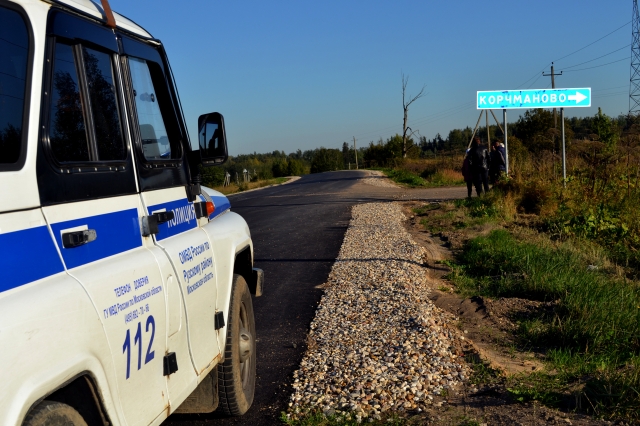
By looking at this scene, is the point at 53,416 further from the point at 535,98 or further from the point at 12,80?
the point at 535,98

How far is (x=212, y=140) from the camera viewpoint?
416 cm

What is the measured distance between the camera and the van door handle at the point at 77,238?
2332mm

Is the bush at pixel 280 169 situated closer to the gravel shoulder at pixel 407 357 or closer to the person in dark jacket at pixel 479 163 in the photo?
the person in dark jacket at pixel 479 163

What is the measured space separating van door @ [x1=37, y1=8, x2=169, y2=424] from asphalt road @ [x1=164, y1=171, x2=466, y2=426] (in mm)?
1790

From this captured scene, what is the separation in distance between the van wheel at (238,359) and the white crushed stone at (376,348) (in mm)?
376

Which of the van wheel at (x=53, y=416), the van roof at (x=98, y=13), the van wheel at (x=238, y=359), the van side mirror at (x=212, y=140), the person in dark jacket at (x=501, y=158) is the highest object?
the van roof at (x=98, y=13)

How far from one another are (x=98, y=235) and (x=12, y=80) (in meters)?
0.69

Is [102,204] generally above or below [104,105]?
below

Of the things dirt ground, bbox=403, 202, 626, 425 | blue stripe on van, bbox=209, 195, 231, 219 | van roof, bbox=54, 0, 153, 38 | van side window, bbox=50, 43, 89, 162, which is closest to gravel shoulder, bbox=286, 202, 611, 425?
dirt ground, bbox=403, 202, 626, 425

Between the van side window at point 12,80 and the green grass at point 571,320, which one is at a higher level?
the van side window at point 12,80

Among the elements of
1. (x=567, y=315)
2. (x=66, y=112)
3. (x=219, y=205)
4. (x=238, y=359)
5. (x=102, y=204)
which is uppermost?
(x=66, y=112)

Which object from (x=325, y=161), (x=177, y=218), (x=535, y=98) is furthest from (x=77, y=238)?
(x=325, y=161)

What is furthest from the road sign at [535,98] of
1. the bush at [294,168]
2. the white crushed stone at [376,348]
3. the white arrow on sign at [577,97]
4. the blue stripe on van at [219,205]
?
the bush at [294,168]

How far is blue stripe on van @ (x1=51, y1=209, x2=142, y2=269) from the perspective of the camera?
2357mm
